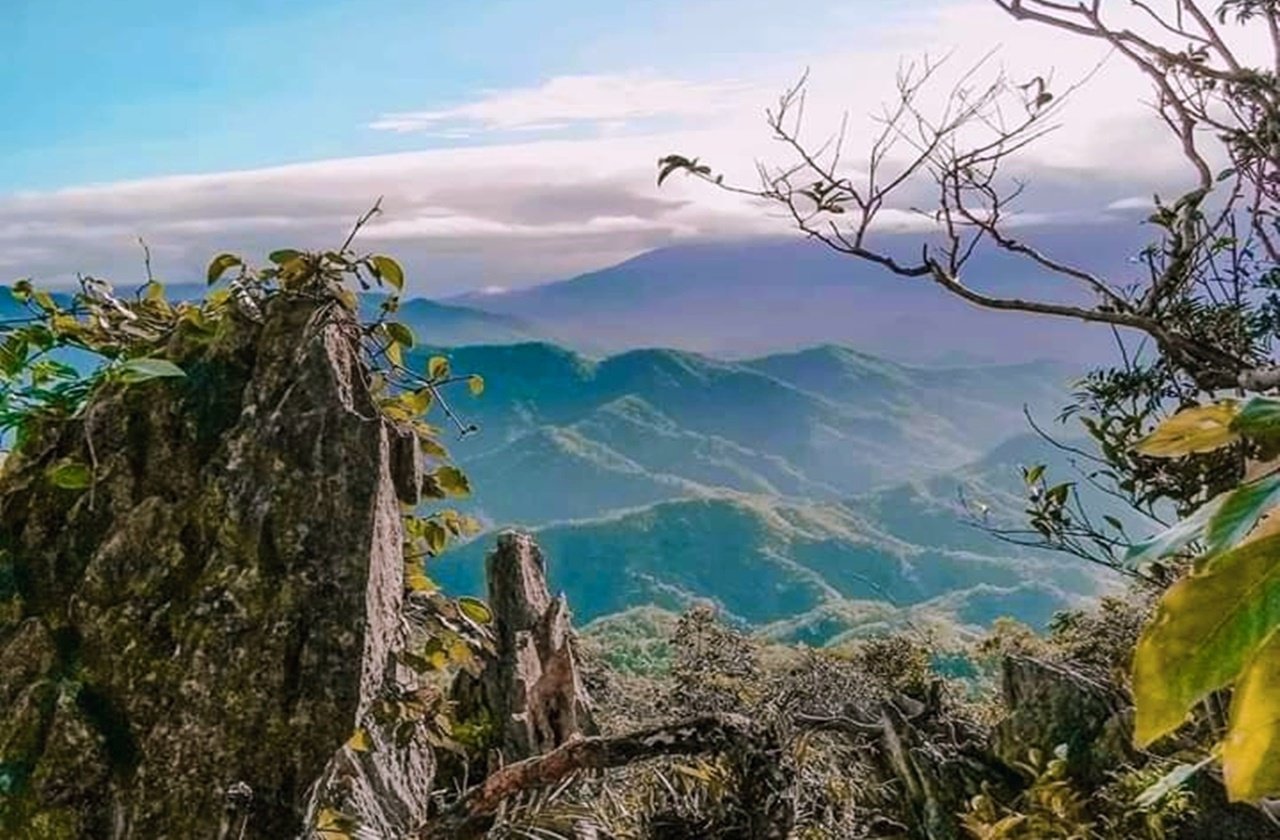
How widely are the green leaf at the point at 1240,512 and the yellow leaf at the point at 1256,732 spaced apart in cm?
4

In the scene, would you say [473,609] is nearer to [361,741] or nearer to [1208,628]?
[361,741]

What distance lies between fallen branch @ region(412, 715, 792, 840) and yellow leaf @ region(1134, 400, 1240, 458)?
1.56 m

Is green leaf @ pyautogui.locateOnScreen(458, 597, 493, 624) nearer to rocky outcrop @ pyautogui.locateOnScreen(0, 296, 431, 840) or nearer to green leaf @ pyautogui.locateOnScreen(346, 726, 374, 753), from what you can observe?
green leaf @ pyautogui.locateOnScreen(346, 726, 374, 753)

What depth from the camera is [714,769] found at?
7.16 ft

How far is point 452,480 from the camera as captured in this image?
2.20m

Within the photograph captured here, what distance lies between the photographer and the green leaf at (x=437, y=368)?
204cm

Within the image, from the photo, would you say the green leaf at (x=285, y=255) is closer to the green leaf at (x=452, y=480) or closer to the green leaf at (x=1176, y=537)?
the green leaf at (x=452, y=480)

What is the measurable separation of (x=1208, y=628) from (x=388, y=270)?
5.53 ft

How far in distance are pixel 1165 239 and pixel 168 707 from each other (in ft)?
10.9

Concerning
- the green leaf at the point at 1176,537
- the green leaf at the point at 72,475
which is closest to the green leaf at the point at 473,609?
the green leaf at the point at 72,475

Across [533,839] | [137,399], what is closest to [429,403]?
[137,399]

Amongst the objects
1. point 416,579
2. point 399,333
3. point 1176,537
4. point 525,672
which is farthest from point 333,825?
point 525,672

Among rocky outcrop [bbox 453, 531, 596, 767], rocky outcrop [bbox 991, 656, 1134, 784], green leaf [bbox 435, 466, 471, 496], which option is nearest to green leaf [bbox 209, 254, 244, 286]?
green leaf [bbox 435, 466, 471, 496]

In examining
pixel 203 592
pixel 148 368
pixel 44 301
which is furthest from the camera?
pixel 44 301
